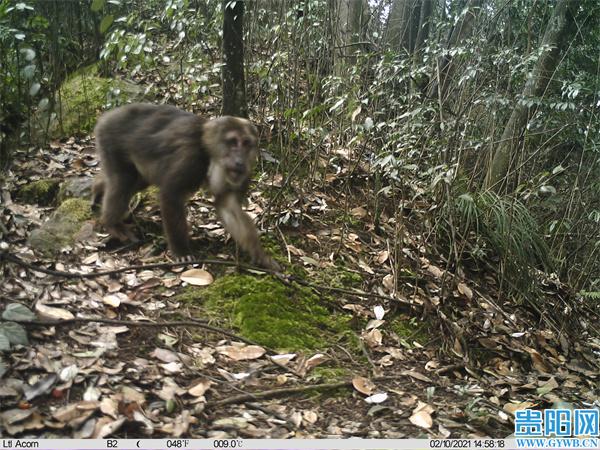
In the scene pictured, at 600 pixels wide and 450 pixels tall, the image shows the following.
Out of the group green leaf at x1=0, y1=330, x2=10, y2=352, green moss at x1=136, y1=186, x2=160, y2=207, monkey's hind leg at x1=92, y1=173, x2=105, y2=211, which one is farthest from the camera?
green moss at x1=136, y1=186, x2=160, y2=207

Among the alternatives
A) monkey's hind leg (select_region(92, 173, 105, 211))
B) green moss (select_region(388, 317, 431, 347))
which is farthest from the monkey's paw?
green moss (select_region(388, 317, 431, 347))

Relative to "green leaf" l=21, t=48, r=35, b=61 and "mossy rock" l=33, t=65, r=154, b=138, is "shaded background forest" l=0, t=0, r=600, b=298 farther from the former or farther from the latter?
"green leaf" l=21, t=48, r=35, b=61

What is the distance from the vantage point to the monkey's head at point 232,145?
4.80m

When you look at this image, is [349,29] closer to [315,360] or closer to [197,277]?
[197,277]

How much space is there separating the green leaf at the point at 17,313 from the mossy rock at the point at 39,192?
2.27m

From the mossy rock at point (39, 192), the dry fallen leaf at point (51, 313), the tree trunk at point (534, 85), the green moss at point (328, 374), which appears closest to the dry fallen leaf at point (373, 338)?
the green moss at point (328, 374)

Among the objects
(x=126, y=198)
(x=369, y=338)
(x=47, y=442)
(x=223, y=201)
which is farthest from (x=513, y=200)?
(x=47, y=442)

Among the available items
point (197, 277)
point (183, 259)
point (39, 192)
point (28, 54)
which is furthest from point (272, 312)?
point (28, 54)

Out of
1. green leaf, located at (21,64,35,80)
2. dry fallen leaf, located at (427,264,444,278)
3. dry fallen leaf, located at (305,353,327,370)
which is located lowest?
dry fallen leaf, located at (305,353,327,370)

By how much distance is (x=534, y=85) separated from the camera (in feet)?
23.6

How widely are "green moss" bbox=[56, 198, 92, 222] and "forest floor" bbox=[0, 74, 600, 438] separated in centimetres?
3

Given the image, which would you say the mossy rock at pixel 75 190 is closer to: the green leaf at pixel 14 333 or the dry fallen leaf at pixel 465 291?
the green leaf at pixel 14 333

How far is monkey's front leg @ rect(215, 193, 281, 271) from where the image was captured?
16.0 ft

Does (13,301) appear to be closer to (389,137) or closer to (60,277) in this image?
(60,277)
